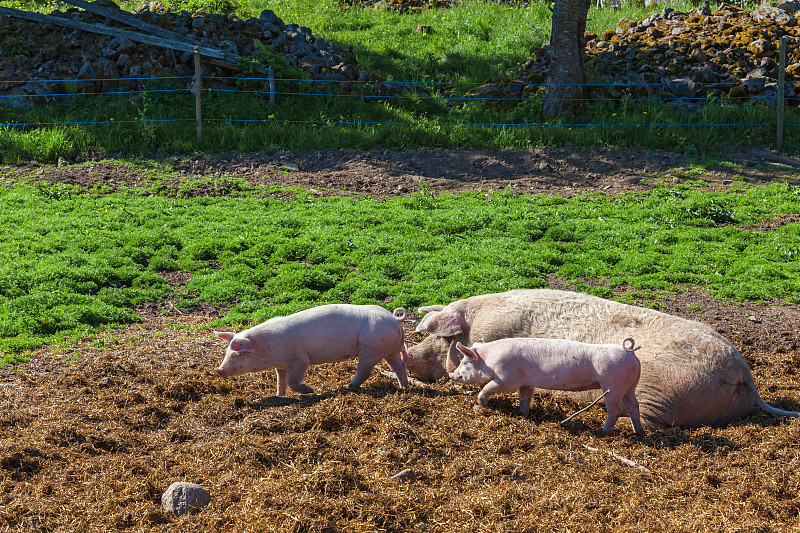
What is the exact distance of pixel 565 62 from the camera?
15797 mm

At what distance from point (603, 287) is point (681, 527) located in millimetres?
5063

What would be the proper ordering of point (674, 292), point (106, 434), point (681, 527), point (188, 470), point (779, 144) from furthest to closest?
point (779, 144) → point (674, 292) → point (106, 434) → point (188, 470) → point (681, 527)

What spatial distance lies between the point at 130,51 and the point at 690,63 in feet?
44.0

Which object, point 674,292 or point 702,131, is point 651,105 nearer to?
point 702,131

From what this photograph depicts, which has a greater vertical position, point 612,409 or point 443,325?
point 443,325

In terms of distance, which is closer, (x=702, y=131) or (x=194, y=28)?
(x=702, y=131)

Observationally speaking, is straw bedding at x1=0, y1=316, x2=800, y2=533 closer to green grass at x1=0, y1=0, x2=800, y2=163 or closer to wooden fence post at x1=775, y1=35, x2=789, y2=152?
green grass at x1=0, y1=0, x2=800, y2=163

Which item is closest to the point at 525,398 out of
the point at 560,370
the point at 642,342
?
the point at 560,370

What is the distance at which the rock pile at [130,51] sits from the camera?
52.6ft

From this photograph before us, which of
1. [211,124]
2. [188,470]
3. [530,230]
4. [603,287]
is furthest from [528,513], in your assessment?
[211,124]

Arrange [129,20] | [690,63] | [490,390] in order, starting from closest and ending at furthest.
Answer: [490,390] → [690,63] → [129,20]

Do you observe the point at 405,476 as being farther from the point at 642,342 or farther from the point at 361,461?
the point at 642,342

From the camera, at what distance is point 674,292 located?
8891 mm

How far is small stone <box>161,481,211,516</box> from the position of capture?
425cm
